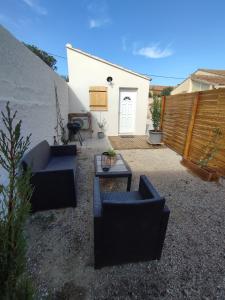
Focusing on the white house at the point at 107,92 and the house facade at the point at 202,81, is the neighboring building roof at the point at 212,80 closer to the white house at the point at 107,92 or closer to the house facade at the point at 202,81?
the house facade at the point at 202,81

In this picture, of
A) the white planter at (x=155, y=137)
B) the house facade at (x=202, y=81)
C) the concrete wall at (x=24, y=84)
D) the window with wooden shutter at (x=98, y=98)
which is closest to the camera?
the concrete wall at (x=24, y=84)

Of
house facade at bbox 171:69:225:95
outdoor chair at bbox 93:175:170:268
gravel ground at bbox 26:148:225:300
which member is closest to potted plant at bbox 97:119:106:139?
gravel ground at bbox 26:148:225:300

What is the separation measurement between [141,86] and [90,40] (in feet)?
18.9

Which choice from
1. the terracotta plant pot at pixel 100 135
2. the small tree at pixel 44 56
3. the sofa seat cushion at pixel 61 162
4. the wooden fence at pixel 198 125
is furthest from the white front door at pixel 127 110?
the small tree at pixel 44 56

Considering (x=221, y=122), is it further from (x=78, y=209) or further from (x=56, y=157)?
(x=56, y=157)

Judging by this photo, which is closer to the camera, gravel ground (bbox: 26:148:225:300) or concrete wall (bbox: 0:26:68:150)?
gravel ground (bbox: 26:148:225:300)

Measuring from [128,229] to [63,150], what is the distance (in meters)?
2.43

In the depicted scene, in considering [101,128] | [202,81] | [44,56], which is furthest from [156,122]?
[44,56]

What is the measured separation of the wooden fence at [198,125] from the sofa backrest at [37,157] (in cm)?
358

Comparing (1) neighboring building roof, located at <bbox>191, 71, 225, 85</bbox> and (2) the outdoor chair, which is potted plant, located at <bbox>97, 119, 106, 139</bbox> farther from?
(1) neighboring building roof, located at <bbox>191, 71, 225, 85</bbox>

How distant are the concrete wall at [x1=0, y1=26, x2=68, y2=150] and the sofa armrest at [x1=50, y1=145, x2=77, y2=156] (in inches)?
14.5

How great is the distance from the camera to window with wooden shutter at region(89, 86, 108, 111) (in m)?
6.73

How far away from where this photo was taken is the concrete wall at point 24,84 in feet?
6.07

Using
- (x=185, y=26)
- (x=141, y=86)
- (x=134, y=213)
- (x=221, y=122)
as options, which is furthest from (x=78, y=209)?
(x=185, y=26)
